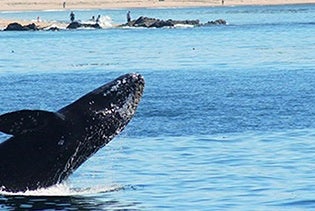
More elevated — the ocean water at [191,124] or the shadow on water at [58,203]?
the shadow on water at [58,203]

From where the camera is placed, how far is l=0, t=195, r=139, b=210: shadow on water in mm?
21531

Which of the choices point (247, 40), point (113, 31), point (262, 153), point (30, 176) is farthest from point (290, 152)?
point (113, 31)

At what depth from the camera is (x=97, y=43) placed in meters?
95.0

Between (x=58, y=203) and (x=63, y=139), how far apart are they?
1.53 m

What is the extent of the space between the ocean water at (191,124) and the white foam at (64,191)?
0.11 feet

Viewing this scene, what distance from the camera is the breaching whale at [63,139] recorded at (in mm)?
20844

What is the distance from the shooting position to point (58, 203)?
72.2ft

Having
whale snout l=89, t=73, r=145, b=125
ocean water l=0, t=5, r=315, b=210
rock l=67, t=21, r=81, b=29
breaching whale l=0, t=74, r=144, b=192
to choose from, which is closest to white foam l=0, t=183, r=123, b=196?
ocean water l=0, t=5, r=315, b=210

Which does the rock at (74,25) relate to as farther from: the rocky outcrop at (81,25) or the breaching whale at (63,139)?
the breaching whale at (63,139)

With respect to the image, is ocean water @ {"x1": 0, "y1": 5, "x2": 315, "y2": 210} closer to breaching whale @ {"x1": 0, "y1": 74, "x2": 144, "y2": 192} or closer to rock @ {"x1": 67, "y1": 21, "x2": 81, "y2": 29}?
breaching whale @ {"x1": 0, "y1": 74, "x2": 144, "y2": 192}

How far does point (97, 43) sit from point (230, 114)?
56.8 metres

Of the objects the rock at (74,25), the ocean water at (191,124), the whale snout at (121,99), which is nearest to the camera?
the whale snout at (121,99)

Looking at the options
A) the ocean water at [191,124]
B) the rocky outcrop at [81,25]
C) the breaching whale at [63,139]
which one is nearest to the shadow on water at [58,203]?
the ocean water at [191,124]

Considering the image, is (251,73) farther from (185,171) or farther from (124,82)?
(124,82)
